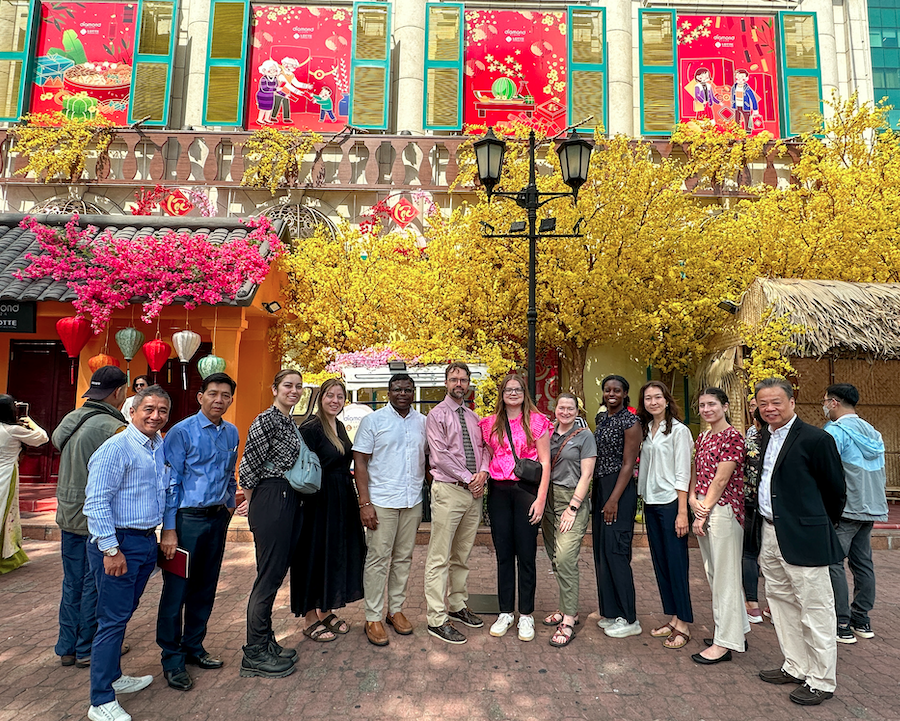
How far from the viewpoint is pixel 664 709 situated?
3.30 m

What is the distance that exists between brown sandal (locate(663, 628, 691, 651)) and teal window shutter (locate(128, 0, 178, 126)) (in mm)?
17011

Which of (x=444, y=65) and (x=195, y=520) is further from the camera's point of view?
(x=444, y=65)

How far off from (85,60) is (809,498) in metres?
19.8

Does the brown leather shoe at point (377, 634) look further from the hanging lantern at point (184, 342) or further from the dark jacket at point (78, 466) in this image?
the hanging lantern at point (184, 342)

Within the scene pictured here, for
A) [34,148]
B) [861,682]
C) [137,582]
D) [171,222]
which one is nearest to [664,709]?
[861,682]

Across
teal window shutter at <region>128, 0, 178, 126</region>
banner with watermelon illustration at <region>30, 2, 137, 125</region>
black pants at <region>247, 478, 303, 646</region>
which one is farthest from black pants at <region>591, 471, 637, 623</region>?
banner with watermelon illustration at <region>30, 2, 137, 125</region>

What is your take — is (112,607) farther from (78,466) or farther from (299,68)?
(299,68)

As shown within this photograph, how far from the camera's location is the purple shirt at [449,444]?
425cm

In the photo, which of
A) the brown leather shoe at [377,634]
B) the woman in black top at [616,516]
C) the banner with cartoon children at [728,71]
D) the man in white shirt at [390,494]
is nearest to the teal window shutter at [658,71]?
the banner with cartoon children at [728,71]

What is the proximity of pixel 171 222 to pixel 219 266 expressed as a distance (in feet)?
8.25

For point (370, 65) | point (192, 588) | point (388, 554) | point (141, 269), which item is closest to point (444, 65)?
point (370, 65)

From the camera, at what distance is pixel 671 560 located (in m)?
4.14

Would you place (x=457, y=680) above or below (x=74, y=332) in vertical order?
below

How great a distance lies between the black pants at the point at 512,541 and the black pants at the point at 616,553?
1.74 feet
